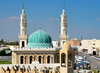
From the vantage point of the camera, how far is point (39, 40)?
38500 mm

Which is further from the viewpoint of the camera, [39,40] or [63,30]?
[63,30]

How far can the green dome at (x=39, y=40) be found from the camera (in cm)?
3838

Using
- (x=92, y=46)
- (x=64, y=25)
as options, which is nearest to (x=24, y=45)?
(x=64, y=25)

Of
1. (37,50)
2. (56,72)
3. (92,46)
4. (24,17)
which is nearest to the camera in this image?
(56,72)

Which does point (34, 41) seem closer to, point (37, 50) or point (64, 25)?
point (37, 50)

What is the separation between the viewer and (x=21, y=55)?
38.0 meters

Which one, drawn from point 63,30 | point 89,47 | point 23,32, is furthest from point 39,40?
point 89,47

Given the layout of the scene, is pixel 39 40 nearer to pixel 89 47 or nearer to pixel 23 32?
pixel 23 32

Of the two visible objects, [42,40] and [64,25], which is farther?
[64,25]

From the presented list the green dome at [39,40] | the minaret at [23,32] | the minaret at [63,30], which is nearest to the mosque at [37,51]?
the green dome at [39,40]

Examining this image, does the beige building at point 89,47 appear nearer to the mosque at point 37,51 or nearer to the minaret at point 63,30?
the minaret at point 63,30

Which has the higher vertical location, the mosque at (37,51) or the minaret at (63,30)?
the minaret at (63,30)

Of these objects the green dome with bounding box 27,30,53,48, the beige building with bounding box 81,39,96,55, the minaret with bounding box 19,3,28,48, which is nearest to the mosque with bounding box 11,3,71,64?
the green dome with bounding box 27,30,53,48

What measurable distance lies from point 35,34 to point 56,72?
1533 cm
